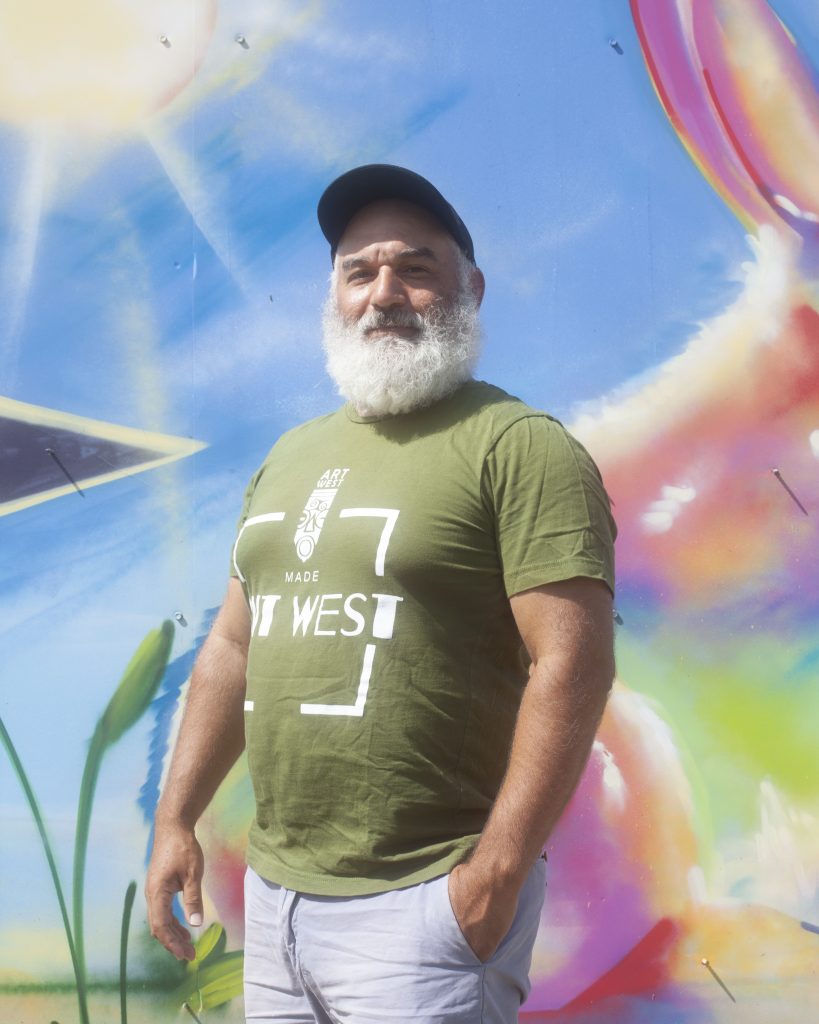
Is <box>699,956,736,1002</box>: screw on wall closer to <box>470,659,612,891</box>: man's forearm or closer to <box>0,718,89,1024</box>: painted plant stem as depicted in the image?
<box>470,659,612,891</box>: man's forearm

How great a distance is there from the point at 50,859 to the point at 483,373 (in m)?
1.48

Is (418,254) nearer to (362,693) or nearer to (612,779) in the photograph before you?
(362,693)

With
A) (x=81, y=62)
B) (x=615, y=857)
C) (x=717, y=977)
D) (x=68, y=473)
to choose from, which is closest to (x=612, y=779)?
(x=615, y=857)

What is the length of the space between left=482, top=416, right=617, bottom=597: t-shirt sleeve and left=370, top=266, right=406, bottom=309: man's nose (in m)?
0.34

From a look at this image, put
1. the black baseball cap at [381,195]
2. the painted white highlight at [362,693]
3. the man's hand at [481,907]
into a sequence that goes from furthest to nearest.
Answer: the black baseball cap at [381,195] < the painted white highlight at [362,693] < the man's hand at [481,907]

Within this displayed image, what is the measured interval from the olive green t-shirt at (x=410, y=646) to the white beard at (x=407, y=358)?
0.35 feet

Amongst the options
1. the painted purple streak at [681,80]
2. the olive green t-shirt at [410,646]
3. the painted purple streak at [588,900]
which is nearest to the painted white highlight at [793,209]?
the painted purple streak at [681,80]

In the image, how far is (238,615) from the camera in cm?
189

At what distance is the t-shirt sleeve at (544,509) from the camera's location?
57.8 inches

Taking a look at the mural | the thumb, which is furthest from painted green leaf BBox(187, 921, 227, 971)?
the thumb

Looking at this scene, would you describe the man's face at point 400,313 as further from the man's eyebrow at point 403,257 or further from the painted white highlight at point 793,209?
the painted white highlight at point 793,209

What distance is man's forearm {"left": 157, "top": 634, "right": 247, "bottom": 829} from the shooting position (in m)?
1.82

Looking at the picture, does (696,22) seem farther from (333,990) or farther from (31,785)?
(31,785)

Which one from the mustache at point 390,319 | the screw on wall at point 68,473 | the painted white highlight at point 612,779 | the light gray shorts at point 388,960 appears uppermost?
the mustache at point 390,319
